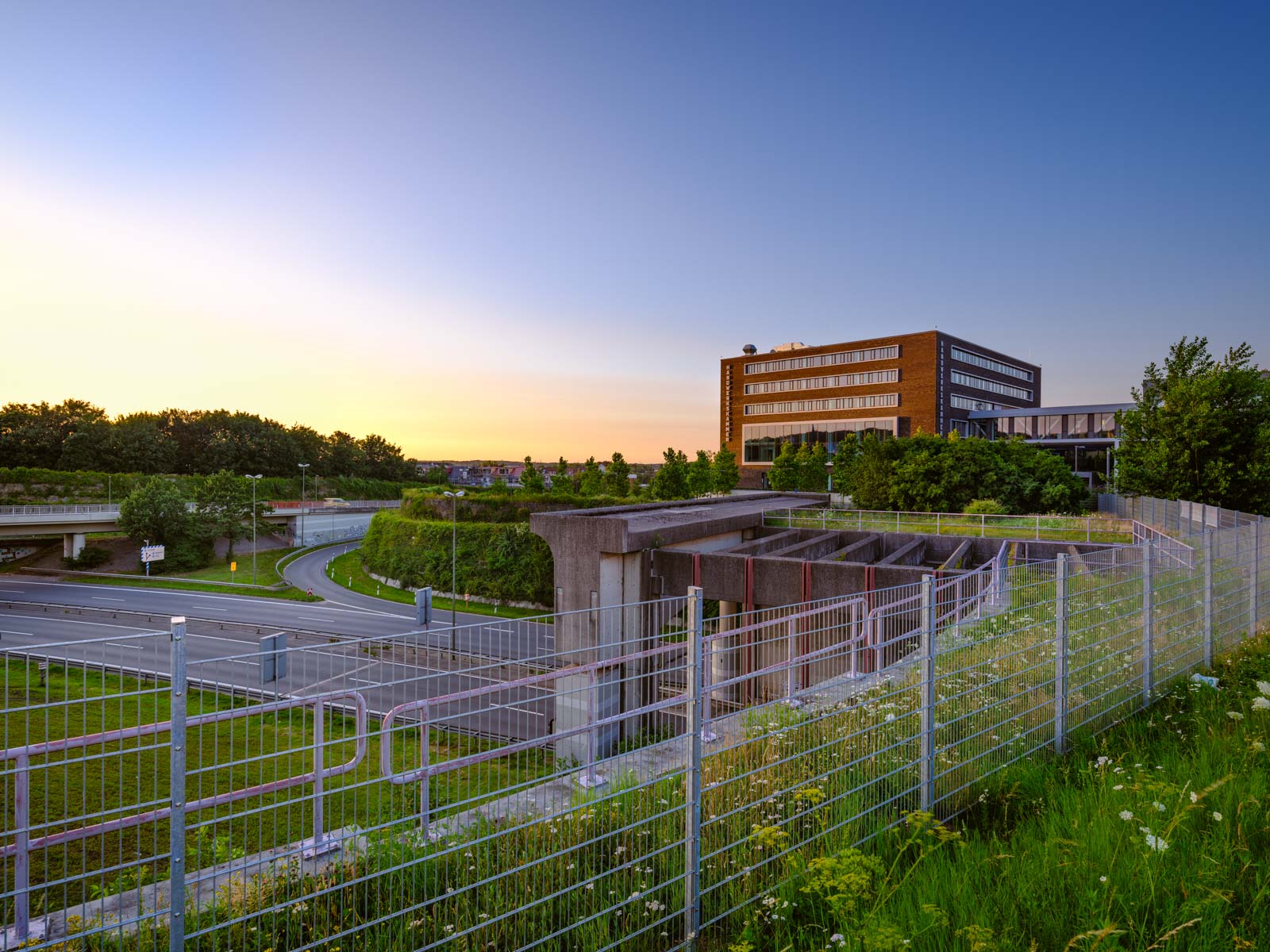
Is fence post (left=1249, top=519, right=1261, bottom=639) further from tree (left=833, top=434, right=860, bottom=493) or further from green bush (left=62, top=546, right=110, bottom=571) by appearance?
green bush (left=62, top=546, right=110, bottom=571)

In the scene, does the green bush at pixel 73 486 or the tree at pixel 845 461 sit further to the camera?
the green bush at pixel 73 486

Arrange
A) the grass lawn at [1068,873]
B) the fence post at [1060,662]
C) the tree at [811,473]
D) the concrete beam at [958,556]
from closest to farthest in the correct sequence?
1. the grass lawn at [1068,873]
2. the fence post at [1060,662]
3. the concrete beam at [958,556]
4. the tree at [811,473]

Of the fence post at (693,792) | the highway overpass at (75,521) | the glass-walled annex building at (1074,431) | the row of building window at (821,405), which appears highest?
the row of building window at (821,405)

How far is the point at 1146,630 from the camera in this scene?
6.71m

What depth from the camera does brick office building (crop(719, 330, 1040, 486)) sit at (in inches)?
2753

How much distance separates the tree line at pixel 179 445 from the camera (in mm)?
74688

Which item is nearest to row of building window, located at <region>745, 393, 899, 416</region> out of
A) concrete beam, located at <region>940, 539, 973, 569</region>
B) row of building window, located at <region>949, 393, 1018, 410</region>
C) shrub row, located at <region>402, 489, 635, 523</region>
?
row of building window, located at <region>949, 393, 1018, 410</region>

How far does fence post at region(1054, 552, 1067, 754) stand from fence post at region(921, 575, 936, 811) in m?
1.62

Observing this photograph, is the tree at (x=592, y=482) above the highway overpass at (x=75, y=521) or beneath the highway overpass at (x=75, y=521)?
above

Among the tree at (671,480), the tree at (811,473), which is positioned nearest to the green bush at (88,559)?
the tree at (671,480)

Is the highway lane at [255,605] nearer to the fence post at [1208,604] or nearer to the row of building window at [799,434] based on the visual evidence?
the fence post at [1208,604]

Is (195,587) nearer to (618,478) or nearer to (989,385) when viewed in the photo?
(618,478)

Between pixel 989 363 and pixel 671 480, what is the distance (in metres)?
44.9

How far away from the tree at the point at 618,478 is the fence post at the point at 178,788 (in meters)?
56.2
